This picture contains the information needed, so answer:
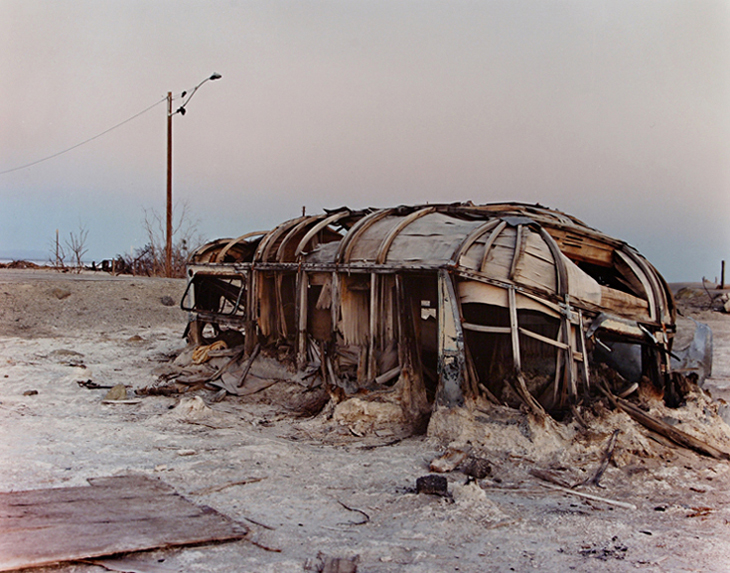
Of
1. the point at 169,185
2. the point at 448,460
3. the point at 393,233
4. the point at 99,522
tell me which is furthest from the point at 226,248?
the point at 169,185

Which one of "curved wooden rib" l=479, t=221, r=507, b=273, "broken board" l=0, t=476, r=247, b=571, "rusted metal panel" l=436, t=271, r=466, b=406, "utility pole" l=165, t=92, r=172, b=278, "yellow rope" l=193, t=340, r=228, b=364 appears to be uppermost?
"utility pole" l=165, t=92, r=172, b=278

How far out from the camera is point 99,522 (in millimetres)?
5145

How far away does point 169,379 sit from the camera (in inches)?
458

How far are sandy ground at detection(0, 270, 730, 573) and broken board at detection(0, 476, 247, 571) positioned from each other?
0.17 meters

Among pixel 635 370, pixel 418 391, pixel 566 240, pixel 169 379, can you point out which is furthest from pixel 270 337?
pixel 635 370

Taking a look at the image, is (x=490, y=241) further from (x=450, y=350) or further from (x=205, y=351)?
(x=205, y=351)

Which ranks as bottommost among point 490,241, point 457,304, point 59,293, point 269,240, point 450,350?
point 450,350

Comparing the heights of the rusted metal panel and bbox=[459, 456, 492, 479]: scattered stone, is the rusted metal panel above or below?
above

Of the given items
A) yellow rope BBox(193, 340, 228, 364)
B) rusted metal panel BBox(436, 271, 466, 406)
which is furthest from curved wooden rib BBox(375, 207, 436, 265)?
yellow rope BBox(193, 340, 228, 364)

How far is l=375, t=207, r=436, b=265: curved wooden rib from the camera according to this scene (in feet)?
31.7

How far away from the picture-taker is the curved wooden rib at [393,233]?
9652 millimetres

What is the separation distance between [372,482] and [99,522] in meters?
2.80

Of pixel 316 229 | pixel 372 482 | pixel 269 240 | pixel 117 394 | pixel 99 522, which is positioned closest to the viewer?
pixel 99 522

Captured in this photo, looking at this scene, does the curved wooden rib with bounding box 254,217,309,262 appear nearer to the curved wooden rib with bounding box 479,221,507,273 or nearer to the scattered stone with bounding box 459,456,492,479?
the curved wooden rib with bounding box 479,221,507,273
